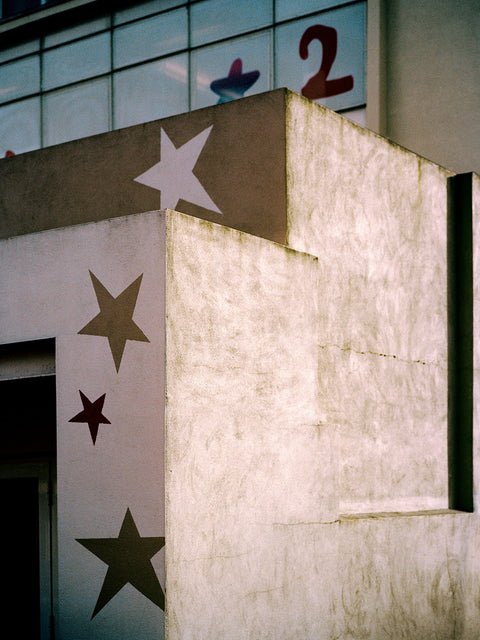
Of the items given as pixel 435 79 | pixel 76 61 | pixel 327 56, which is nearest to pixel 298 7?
pixel 327 56

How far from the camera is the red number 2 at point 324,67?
13828 mm

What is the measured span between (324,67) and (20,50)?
22.4 ft

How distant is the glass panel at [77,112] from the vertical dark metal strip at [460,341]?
806 centimetres

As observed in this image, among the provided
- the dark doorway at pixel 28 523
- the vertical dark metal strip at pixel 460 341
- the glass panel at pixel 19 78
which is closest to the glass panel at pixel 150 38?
the glass panel at pixel 19 78

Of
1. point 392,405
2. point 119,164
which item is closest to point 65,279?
point 119,164

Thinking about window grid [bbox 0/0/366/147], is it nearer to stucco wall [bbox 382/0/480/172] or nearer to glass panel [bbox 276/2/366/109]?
glass panel [bbox 276/2/366/109]

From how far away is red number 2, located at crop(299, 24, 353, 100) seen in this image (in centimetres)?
1383

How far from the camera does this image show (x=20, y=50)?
17859mm

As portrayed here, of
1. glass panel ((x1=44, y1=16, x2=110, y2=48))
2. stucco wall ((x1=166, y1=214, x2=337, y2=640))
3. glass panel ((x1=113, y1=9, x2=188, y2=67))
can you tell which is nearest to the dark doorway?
stucco wall ((x1=166, y1=214, x2=337, y2=640))

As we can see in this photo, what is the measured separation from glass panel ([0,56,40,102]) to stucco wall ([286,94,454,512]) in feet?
32.8

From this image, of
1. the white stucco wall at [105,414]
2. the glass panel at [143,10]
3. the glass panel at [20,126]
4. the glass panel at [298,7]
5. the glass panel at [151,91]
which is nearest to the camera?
the white stucco wall at [105,414]

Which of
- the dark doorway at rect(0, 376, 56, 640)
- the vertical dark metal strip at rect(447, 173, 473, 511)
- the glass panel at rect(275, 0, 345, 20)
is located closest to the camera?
the vertical dark metal strip at rect(447, 173, 473, 511)

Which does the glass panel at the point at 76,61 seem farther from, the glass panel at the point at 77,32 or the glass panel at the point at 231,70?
the glass panel at the point at 231,70

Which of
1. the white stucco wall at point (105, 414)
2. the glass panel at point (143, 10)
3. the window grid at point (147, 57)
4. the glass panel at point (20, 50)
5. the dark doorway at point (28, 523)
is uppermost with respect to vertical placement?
the glass panel at point (143, 10)
